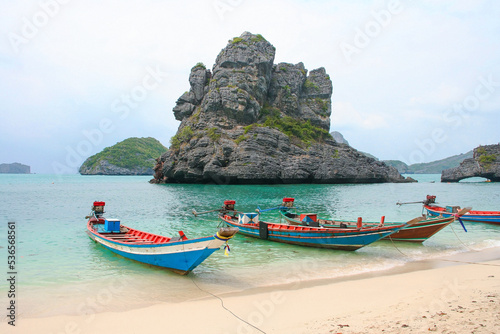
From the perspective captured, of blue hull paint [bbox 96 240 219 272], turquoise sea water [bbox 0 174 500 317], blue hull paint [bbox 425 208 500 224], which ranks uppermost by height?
blue hull paint [bbox 425 208 500 224]

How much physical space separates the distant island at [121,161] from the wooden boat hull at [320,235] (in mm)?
170519

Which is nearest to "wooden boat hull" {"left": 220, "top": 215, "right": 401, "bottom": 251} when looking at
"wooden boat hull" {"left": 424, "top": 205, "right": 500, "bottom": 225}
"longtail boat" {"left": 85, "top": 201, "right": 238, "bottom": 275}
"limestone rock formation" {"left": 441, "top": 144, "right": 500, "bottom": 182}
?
"longtail boat" {"left": 85, "top": 201, "right": 238, "bottom": 275}

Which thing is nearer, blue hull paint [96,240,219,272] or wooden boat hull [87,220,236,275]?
wooden boat hull [87,220,236,275]

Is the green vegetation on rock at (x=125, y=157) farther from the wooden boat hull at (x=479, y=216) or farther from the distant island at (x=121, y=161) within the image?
the wooden boat hull at (x=479, y=216)

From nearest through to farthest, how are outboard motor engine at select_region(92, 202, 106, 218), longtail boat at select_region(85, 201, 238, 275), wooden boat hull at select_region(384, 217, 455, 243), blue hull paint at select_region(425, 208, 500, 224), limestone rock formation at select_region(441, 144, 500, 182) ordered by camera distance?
longtail boat at select_region(85, 201, 238, 275)
wooden boat hull at select_region(384, 217, 455, 243)
outboard motor engine at select_region(92, 202, 106, 218)
blue hull paint at select_region(425, 208, 500, 224)
limestone rock formation at select_region(441, 144, 500, 182)

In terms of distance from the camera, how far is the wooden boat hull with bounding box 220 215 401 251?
50.5 ft

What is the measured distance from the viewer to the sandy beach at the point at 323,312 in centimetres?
718

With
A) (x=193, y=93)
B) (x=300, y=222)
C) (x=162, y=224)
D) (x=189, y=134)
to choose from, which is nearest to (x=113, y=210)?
(x=162, y=224)

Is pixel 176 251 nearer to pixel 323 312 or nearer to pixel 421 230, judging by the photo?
pixel 323 312

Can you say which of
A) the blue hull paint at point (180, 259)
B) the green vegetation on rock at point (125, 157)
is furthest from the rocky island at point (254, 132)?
the green vegetation on rock at point (125, 157)

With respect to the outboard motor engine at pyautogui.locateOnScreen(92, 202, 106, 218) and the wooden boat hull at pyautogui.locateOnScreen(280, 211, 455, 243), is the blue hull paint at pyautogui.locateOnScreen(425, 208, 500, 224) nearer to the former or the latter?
the wooden boat hull at pyautogui.locateOnScreen(280, 211, 455, 243)

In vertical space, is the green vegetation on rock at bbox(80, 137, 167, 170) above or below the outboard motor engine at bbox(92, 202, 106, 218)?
above

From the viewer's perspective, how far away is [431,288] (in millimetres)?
10312

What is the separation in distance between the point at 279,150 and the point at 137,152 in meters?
135
